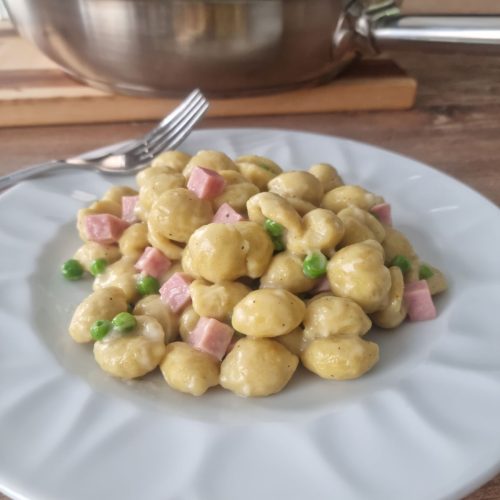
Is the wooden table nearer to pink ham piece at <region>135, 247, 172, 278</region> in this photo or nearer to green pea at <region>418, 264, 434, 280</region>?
green pea at <region>418, 264, 434, 280</region>

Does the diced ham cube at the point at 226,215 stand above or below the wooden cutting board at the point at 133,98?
above

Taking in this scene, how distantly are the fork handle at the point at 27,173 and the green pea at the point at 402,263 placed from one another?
60 cm

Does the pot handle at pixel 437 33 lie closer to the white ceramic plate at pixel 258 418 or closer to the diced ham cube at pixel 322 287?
the white ceramic plate at pixel 258 418

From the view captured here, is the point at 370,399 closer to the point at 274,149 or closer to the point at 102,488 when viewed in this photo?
the point at 102,488

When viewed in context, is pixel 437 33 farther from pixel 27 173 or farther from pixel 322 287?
pixel 27 173

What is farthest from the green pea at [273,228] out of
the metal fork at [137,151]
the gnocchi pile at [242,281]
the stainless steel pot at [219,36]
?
the stainless steel pot at [219,36]

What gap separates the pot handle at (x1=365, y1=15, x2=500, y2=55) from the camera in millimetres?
1139

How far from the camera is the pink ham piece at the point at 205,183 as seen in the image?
35.0 inches

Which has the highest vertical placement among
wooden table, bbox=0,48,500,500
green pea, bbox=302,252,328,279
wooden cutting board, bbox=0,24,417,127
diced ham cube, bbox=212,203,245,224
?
diced ham cube, bbox=212,203,245,224

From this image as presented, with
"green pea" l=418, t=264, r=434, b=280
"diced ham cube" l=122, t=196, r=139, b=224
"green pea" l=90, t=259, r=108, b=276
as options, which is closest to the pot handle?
"green pea" l=418, t=264, r=434, b=280

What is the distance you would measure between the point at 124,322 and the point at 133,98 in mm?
787

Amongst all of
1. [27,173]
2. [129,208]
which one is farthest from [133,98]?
[129,208]

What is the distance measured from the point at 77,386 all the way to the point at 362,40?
3.05 ft

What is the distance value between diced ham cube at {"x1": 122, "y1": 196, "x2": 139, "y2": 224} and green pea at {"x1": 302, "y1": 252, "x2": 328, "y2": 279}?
0.95 ft
